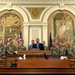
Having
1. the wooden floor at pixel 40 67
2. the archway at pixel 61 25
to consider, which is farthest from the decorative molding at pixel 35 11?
the wooden floor at pixel 40 67

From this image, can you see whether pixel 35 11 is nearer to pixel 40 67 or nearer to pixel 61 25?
pixel 61 25

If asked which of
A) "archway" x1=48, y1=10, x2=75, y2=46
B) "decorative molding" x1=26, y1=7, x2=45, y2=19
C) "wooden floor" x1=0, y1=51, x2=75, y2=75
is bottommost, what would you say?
"wooden floor" x1=0, y1=51, x2=75, y2=75

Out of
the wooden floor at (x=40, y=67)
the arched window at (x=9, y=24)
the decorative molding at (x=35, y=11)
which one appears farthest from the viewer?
the decorative molding at (x=35, y=11)

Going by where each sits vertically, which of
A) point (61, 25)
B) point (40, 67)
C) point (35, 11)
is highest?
point (35, 11)

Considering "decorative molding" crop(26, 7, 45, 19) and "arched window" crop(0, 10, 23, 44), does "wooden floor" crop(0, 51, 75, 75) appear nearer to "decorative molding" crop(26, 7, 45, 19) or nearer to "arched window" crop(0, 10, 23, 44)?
"arched window" crop(0, 10, 23, 44)

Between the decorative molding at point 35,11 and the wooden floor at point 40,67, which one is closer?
the wooden floor at point 40,67

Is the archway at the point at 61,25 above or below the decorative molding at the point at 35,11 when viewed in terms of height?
below

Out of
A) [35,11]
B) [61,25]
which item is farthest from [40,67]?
[35,11]

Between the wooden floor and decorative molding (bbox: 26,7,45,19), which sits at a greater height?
decorative molding (bbox: 26,7,45,19)

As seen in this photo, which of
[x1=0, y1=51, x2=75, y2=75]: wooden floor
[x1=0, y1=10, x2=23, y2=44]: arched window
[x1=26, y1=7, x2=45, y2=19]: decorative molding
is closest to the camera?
[x1=0, y1=51, x2=75, y2=75]: wooden floor

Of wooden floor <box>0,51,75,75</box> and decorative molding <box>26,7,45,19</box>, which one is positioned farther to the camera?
decorative molding <box>26,7,45,19</box>

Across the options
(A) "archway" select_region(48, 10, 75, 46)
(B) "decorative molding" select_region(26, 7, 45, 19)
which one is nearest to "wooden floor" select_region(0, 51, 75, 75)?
(A) "archway" select_region(48, 10, 75, 46)

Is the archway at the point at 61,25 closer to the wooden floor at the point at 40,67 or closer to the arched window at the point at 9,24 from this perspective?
the arched window at the point at 9,24

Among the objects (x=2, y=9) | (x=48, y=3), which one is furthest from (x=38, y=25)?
(x=2, y=9)
